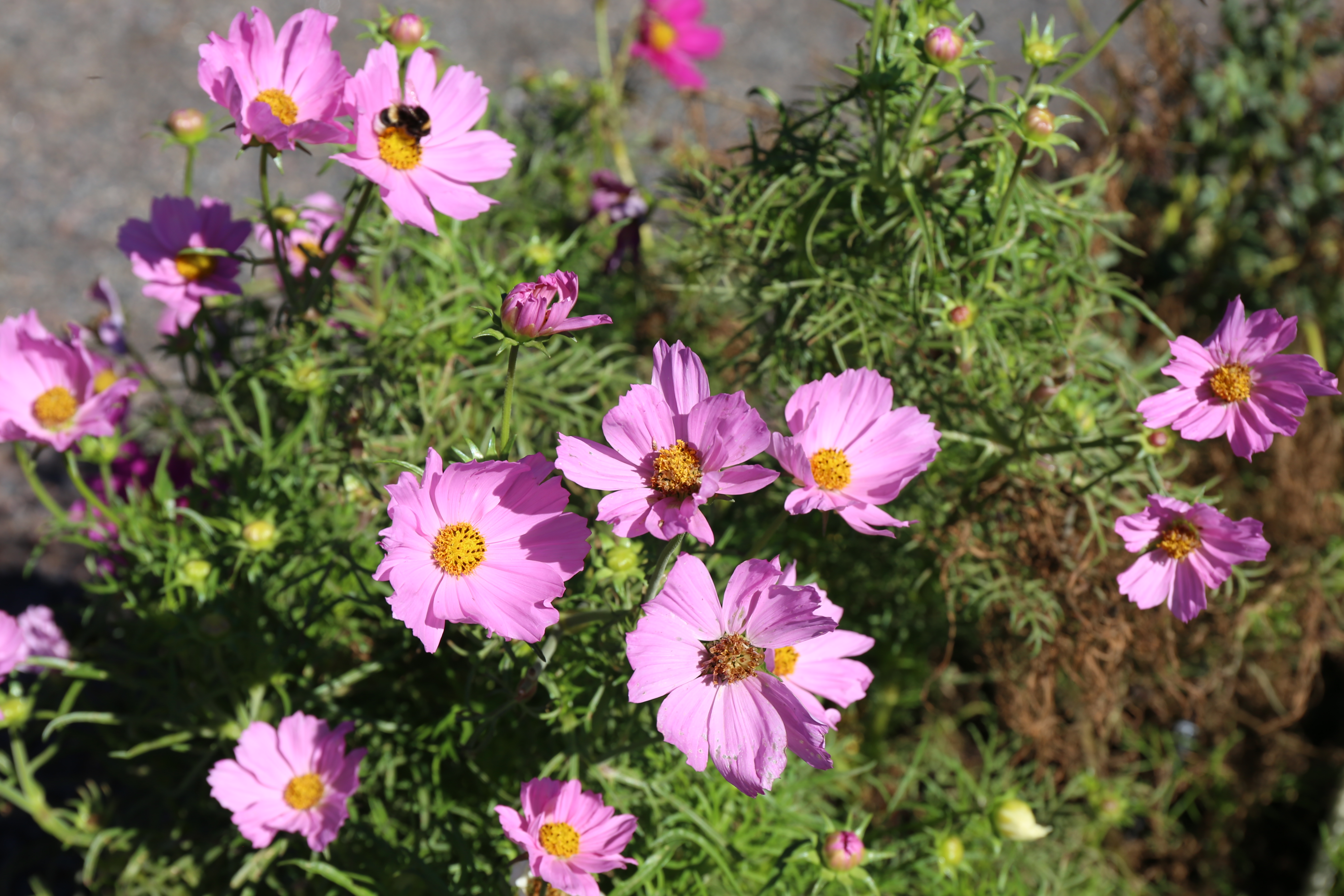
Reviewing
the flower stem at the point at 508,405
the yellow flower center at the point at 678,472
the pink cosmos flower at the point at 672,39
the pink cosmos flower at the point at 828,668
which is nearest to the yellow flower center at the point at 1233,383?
the pink cosmos flower at the point at 828,668

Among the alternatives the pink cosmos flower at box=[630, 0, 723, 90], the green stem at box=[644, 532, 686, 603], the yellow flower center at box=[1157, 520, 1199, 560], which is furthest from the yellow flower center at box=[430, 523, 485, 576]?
the pink cosmos flower at box=[630, 0, 723, 90]

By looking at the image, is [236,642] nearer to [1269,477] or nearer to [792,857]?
[792,857]

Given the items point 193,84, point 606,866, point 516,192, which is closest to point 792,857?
point 606,866

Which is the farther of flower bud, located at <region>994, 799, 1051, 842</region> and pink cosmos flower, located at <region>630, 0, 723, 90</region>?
pink cosmos flower, located at <region>630, 0, 723, 90</region>

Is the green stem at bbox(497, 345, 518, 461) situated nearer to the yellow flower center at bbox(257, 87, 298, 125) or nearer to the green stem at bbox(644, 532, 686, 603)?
the green stem at bbox(644, 532, 686, 603)

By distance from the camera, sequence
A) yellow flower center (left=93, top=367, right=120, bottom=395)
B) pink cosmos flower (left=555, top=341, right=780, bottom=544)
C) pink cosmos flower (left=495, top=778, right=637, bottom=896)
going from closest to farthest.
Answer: pink cosmos flower (left=555, top=341, right=780, bottom=544) < pink cosmos flower (left=495, top=778, right=637, bottom=896) < yellow flower center (left=93, top=367, right=120, bottom=395)

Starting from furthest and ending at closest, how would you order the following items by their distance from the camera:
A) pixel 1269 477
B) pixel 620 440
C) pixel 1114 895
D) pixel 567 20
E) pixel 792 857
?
pixel 567 20
pixel 1269 477
pixel 1114 895
pixel 792 857
pixel 620 440

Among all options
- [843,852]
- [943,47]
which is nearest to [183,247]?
[943,47]

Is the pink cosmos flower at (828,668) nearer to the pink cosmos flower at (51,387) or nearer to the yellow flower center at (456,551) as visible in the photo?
the yellow flower center at (456,551)
